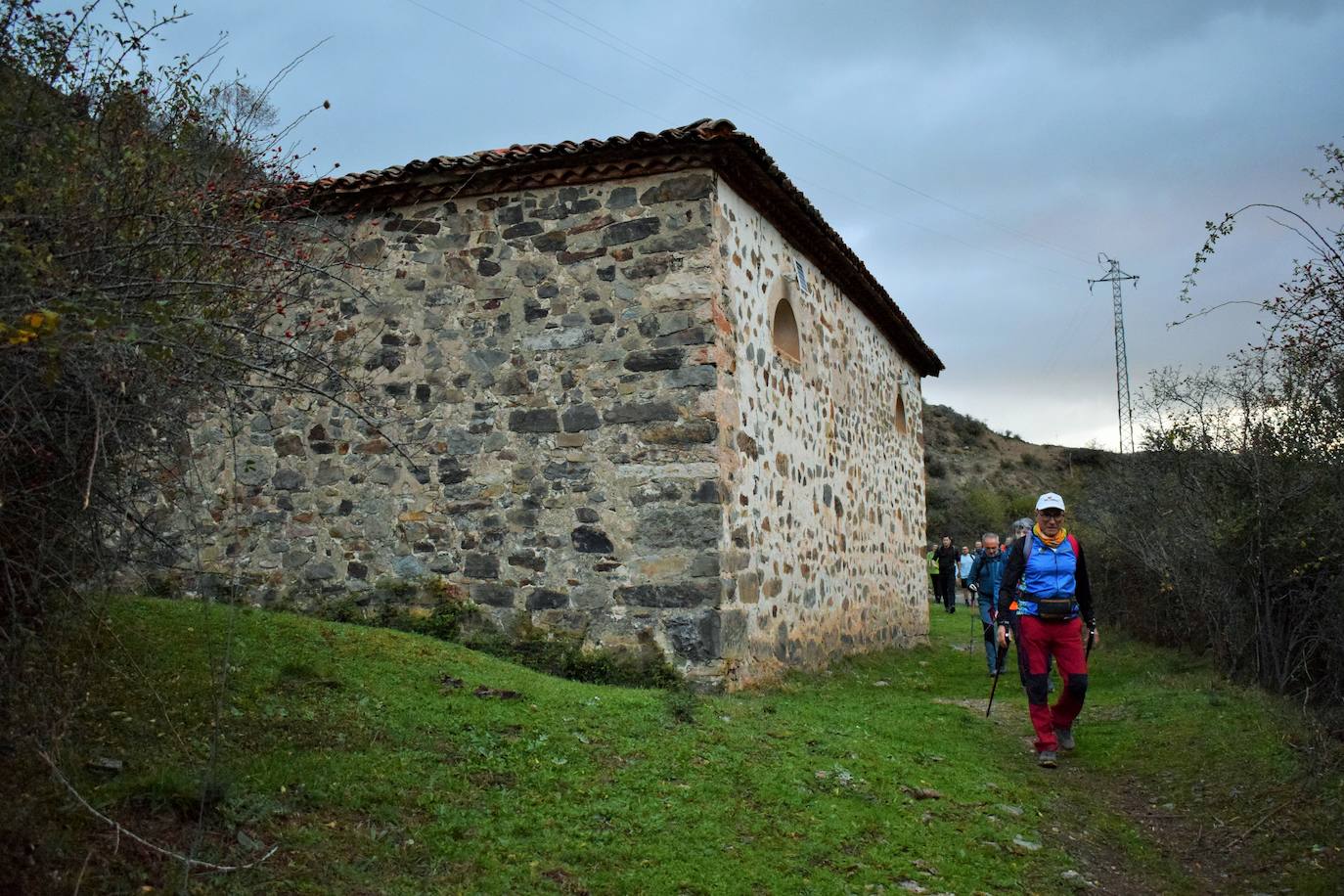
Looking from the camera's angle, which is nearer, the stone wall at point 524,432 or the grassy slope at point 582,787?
the grassy slope at point 582,787

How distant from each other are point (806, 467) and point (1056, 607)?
379 centimetres

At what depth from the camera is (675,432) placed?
8.23 meters

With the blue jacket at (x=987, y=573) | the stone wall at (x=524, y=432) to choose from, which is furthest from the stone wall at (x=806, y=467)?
the blue jacket at (x=987, y=573)

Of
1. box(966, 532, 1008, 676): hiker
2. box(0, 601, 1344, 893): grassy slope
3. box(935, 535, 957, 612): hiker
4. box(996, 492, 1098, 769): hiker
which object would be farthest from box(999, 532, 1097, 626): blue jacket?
box(935, 535, 957, 612): hiker

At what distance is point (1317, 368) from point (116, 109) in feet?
20.1

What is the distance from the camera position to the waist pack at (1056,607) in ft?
23.4

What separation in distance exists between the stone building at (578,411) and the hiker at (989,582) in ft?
7.84

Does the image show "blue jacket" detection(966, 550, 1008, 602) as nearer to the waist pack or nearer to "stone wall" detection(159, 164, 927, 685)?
"stone wall" detection(159, 164, 927, 685)

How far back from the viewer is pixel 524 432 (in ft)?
28.7

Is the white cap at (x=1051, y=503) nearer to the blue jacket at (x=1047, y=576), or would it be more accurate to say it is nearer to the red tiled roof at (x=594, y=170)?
the blue jacket at (x=1047, y=576)

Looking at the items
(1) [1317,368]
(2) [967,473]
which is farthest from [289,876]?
(2) [967,473]

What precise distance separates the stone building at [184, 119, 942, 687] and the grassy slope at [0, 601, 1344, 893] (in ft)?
3.54

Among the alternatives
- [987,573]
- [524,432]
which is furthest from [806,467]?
[524,432]

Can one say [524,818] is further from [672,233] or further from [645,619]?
[672,233]
